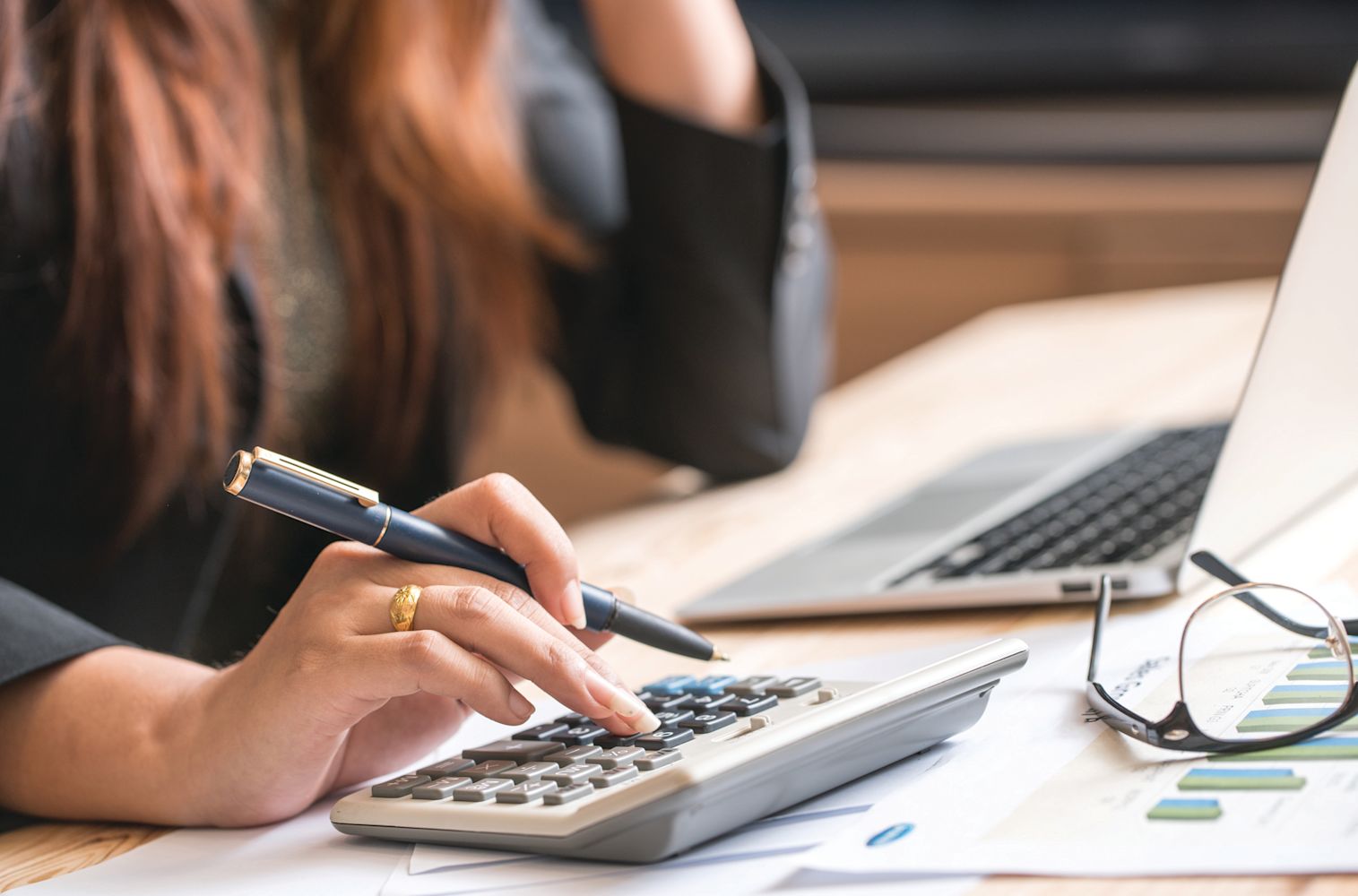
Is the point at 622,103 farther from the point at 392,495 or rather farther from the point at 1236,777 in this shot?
the point at 1236,777

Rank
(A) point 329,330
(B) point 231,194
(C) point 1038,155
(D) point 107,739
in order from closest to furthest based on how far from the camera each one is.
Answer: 1. (D) point 107,739
2. (B) point 231,194
3. (A) point 329,330
4. (C) point 1038,155

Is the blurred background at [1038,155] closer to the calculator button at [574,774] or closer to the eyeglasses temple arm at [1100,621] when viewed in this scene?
the eyeglasses temple arm at [1100,621]

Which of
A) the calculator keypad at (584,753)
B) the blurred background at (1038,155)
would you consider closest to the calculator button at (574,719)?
the calculator keypad at (584,753)

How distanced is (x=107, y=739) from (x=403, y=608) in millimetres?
126

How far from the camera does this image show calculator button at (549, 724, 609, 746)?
Result: 0.44 meters

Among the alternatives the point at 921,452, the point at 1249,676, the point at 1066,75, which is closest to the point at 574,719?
the point at 1249,676

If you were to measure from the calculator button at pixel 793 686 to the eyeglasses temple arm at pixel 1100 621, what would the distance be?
95 mm

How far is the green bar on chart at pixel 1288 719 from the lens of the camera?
16.4 inches

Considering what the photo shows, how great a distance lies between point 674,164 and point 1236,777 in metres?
0.68

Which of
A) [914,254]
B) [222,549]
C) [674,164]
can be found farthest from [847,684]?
[914,254]

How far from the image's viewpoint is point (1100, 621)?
536 mm

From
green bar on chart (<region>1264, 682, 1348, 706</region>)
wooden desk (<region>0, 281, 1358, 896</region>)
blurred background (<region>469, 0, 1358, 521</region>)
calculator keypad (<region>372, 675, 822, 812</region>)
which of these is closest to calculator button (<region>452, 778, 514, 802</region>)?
calculator keypad (<region>372, 675, 822, 812</region>)

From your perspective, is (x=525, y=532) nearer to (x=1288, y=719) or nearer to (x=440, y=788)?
(x=440, y=788)

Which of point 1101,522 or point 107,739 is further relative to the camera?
point 1101,522
